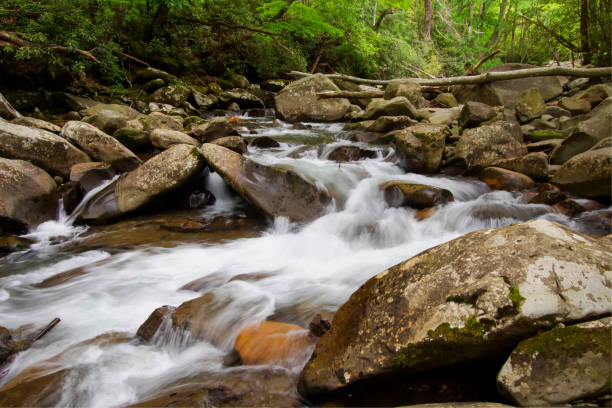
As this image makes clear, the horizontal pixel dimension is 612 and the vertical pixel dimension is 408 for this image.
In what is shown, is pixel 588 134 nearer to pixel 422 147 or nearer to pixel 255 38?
pixel 422 147

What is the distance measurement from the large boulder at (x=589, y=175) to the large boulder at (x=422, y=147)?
200 centimetres

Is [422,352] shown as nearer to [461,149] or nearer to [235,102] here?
[461,149]

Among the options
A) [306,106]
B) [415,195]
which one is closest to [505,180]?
[415,195]

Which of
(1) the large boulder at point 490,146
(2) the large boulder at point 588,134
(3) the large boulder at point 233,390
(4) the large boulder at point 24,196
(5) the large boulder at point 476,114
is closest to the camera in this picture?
(3) the large boulder at point 233,390

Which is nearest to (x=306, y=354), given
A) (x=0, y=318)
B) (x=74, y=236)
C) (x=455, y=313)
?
(x=455, y=313)

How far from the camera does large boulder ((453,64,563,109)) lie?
9.63 m

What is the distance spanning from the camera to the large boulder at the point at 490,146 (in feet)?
21.4

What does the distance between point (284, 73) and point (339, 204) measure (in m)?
13.2

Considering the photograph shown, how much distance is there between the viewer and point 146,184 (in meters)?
5.37

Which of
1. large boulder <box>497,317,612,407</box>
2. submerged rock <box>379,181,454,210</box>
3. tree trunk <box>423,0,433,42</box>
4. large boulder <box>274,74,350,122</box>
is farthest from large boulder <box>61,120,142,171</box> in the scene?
tree trunk <box>423,0,433,42</box>

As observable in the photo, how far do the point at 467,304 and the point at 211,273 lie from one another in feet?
9.93

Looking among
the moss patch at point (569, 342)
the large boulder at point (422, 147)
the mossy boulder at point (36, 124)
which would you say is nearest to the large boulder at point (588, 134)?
the large boulder at point (422, 147)

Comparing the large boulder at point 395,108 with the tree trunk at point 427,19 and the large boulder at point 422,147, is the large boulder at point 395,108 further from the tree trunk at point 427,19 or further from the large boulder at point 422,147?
the tree trunk at point 427,19

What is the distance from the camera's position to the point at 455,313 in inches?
78.5
